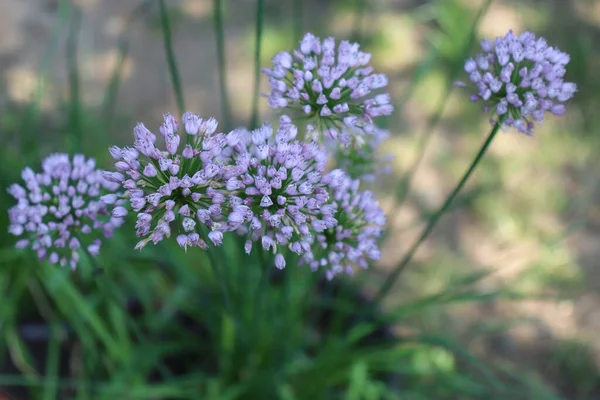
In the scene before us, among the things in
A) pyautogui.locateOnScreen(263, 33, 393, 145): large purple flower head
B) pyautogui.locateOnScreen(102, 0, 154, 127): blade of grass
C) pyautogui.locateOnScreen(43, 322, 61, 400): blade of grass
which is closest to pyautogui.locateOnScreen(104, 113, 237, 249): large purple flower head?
pyautogui.locateOnScreen(263, 33, 393, 145): large purple flower head

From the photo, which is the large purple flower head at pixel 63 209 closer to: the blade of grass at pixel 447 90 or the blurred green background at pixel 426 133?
the blurred green background at pixel 426 133

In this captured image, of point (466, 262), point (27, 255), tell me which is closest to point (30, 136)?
point (27, 255)

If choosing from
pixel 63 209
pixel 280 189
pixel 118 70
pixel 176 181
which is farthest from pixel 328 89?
pixel 118 70

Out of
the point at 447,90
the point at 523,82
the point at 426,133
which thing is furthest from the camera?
the point at 426,133

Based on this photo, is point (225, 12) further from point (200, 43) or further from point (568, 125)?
point (568, 125)

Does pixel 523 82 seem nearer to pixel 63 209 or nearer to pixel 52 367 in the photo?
pixel 63 209

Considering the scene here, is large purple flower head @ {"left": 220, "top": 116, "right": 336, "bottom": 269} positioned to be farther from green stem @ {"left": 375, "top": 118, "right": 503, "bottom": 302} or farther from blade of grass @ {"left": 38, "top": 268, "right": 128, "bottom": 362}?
blade of grass @ {"left": 38, "top": 268, "right": 128, "bottom": 362}

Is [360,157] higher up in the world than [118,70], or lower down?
lower down
